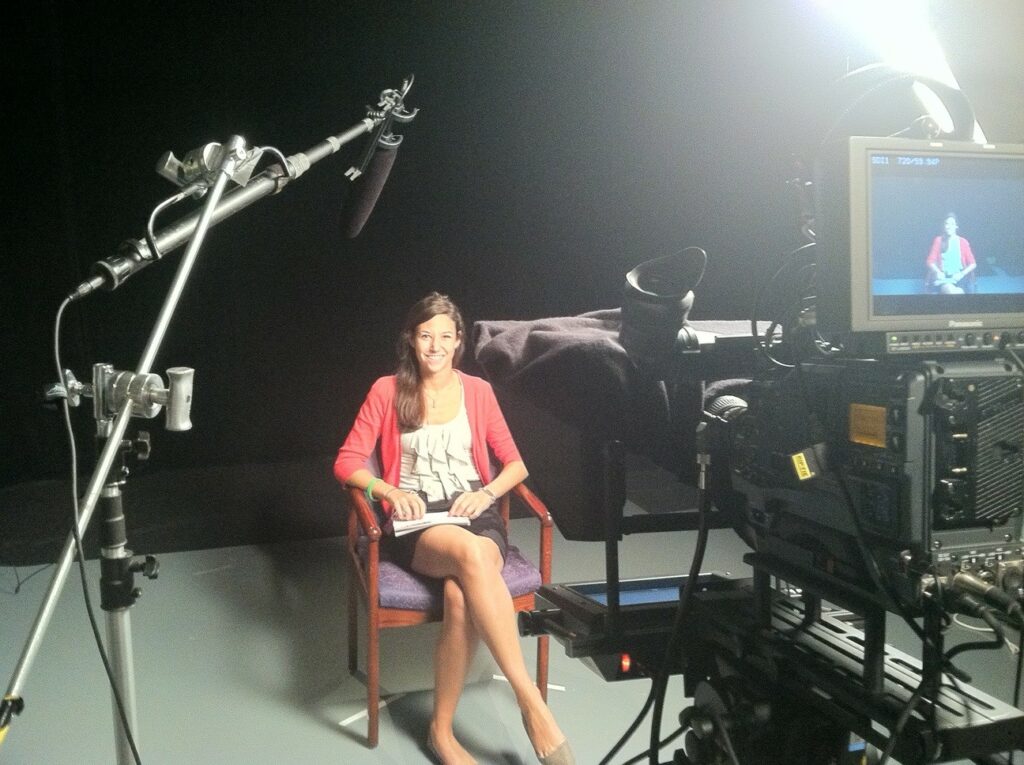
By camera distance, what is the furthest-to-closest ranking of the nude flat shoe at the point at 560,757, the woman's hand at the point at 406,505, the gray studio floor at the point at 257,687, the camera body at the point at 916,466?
the woman's hand at the point at 406,505, the gray studio floor at the point at 257,687, the nude flat shoe at the point at 560,757, the camera body at the point at 916,466

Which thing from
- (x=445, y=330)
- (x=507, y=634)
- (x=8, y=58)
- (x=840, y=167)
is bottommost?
(x=507, y=634)

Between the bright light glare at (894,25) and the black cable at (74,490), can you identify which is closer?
the black cable at (74,490)

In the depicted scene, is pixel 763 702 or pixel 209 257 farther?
pixel 209 257

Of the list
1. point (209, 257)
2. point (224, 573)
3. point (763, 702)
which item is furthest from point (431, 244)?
point (763, 702)

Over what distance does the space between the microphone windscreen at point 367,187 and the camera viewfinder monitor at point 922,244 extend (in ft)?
2.60

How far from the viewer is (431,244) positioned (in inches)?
145

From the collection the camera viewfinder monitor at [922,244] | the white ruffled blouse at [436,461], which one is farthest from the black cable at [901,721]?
the white ruffled blouse at [436,461]

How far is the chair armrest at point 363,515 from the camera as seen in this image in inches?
81.7

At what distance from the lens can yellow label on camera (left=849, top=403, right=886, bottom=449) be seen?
2.68ft

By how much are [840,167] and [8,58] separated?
10.8ft

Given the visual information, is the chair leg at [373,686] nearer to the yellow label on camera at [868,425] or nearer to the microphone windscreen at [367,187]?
the microphone windscreen at [367,187]

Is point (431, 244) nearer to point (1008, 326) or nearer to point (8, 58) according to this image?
point (8, 58)

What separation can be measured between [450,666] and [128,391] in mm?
1289

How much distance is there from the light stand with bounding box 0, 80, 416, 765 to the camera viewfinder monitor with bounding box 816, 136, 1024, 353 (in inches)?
27.2
